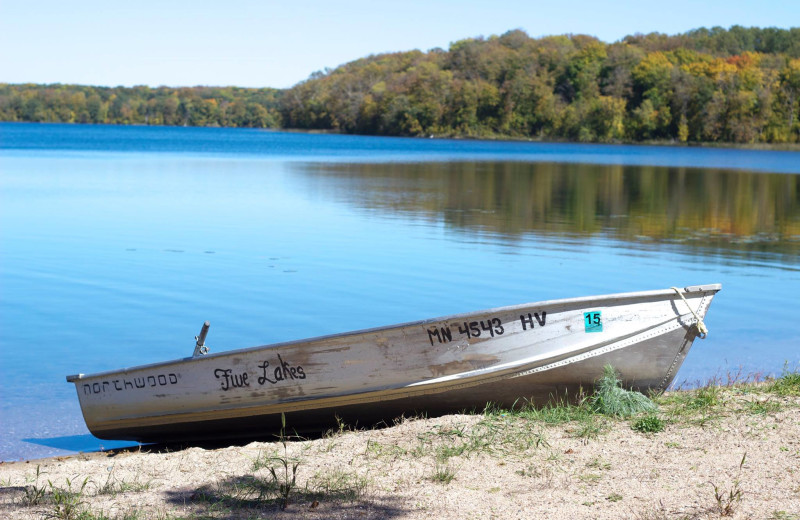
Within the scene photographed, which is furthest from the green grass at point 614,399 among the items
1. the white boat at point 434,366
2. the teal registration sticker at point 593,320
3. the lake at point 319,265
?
the lake at point 319,265

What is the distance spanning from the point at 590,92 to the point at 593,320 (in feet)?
516

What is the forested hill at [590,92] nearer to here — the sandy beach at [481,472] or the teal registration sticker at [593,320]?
the teal registration sticker at [593,320]

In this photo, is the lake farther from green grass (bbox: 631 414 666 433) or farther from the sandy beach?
green grass (bbox: 631 414 666 433)

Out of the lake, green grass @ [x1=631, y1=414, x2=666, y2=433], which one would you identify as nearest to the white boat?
green grass @ [x1=631, y1=414, x2=666, y2=433]

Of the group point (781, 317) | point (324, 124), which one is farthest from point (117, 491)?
point (324, 124)

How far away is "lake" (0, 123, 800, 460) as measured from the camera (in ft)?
38.4

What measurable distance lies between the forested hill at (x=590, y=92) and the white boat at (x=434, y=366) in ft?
438

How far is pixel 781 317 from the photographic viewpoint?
13.8 meters

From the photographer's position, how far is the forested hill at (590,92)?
133250mm

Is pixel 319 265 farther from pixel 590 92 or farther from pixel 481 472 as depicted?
pixel 590 92

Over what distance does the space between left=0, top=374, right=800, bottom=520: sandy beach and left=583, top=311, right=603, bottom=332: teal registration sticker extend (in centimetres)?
75

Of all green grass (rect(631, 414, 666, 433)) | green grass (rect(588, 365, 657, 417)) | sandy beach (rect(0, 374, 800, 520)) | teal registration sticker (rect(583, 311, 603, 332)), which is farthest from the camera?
green grass (rect(588, 365, 657, 417))

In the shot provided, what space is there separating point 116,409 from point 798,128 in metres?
141

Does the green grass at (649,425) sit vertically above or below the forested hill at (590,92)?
below
